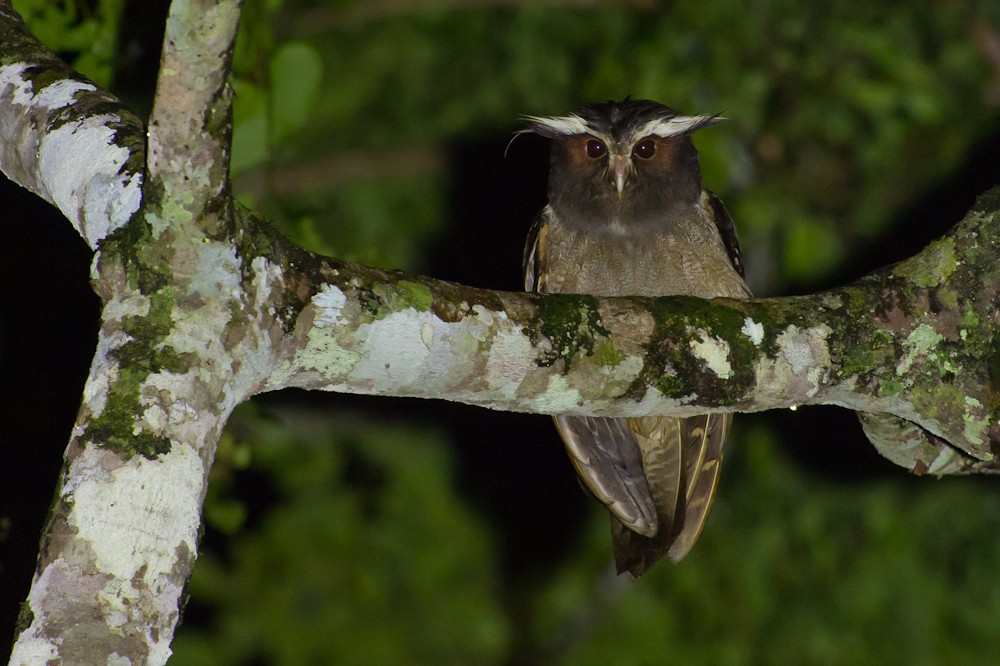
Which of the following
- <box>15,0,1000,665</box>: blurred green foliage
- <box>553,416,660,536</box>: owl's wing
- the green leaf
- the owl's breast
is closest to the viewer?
the green leaf

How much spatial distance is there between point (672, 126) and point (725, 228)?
1.32ft

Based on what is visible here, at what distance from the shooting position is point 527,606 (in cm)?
766

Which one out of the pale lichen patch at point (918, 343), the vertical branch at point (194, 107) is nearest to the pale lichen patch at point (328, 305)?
the vertical branch at point (194, 107)

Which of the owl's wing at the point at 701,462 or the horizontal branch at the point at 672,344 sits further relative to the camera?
the owl's wing at the point at 701,462

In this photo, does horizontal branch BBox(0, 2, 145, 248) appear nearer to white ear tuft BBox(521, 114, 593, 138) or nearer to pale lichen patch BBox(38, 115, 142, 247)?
pale lichen patch BBox(38, 115, 142, 247)

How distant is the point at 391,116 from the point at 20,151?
501 cm

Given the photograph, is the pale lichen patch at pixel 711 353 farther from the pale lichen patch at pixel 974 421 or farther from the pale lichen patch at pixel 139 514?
the pale lichen patch at pixel 139 514

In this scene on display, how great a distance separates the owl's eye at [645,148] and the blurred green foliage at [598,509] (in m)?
1.68

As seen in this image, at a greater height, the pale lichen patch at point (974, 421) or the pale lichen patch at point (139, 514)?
the pale lichen patch at point (974, 421)

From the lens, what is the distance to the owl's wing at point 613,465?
344cm

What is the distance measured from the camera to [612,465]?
3.57 m

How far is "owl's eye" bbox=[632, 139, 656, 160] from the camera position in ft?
12.7

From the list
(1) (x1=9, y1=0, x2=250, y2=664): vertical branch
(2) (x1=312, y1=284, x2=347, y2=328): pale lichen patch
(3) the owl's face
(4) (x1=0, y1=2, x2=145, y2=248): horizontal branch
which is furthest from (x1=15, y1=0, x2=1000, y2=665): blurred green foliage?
(1) (x1=9, y1=0, x2=250, y2=664): vertical branch

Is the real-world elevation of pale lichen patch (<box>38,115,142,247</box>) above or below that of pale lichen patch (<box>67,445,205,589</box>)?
above
